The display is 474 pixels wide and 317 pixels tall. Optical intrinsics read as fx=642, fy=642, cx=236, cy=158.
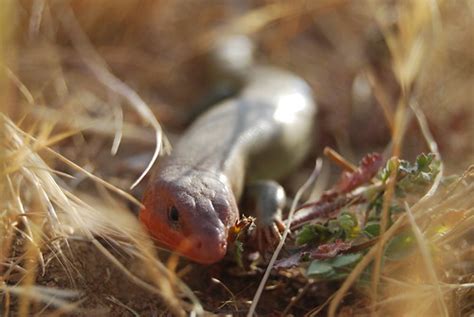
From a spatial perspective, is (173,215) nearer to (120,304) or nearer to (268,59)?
(120,304)

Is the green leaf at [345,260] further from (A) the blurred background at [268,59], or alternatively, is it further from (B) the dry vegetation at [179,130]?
(A) the blurred background at [268,59]

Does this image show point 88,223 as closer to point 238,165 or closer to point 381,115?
point 238,165

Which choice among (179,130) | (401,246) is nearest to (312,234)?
(401,246)

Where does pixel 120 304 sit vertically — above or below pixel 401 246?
below

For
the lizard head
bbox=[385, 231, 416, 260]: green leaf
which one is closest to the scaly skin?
the lizard head

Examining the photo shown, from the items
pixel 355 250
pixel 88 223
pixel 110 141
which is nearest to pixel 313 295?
pixel 355 250
